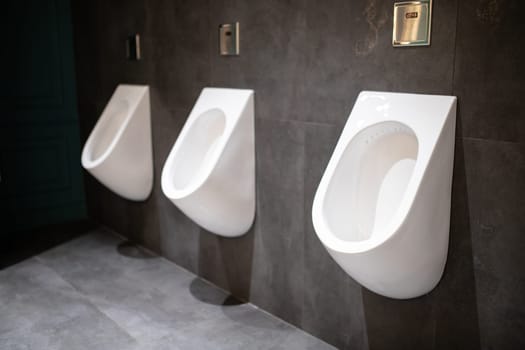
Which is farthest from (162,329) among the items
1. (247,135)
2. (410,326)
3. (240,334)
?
(410,326)

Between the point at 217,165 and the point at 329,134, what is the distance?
0.48 meters

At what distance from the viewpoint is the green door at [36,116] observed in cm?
341

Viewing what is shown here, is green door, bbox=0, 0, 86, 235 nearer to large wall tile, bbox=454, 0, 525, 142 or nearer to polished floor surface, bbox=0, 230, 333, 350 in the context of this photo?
polished floor surface, bbox=0, 230, 333, 350

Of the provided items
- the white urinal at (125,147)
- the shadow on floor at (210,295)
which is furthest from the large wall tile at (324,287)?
the white urinal at (125,147)

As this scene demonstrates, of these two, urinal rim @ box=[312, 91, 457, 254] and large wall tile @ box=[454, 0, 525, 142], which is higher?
large wall tile @ box=[454, 0, 525, 142]

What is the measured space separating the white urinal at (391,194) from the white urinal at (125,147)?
1.45m

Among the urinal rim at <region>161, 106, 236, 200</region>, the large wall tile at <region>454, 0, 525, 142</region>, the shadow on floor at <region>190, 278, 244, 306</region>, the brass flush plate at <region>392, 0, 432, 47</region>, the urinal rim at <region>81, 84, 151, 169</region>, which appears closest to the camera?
the large wall tile at <region>454, 0, 525, 142</region>

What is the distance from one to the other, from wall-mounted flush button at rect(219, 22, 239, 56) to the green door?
1.74 m

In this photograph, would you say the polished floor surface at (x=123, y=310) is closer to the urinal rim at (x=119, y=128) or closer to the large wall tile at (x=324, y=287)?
the large wall tile at (x=324, y=287)

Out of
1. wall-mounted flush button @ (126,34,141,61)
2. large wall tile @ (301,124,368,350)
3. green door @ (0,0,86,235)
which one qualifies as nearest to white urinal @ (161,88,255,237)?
large wall tile @ (301,124,368,350)

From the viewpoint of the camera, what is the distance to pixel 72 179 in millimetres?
3801

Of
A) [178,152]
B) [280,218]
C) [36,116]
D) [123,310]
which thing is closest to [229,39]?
[178,152]

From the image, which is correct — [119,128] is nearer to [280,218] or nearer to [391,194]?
[280,218]

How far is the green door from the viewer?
3.41 m
